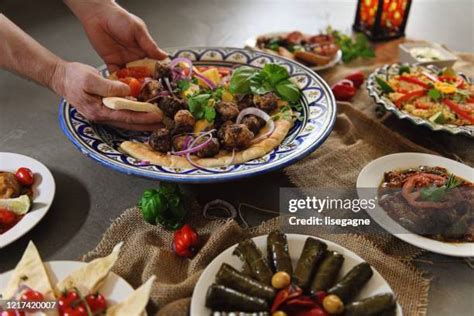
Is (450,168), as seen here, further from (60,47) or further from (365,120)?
(60,47)

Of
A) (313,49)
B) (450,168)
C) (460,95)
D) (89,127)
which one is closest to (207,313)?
(89,127)

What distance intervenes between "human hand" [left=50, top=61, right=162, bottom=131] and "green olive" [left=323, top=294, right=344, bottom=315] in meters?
1.24

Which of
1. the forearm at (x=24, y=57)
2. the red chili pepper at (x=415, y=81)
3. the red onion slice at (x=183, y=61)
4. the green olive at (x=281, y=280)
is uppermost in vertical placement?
the forearm at (x=24, y=57)

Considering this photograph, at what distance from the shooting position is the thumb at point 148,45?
2684 mm

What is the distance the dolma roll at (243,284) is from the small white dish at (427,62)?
90.9 inches

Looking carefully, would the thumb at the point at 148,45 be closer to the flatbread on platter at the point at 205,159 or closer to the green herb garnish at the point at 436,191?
the flatbread on platter at the point at 205,159

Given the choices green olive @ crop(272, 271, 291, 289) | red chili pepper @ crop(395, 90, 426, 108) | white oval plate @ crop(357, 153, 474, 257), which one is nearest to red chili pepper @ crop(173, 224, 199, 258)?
green olive @ crop(272, 271, 291, 289)

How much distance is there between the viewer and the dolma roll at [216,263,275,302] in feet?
4.86

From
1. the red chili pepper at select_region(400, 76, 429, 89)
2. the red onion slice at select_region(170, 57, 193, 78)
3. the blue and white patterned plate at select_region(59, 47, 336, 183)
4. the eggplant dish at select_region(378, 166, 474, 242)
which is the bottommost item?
the eggplant dish at select_region(378, 166, 474, 242)

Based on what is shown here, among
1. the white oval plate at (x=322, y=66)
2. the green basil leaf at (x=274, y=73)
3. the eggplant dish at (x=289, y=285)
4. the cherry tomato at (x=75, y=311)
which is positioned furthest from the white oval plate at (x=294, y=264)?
the white oval plate at (x=322, y=66)

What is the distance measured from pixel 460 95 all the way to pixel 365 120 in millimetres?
Result: 588

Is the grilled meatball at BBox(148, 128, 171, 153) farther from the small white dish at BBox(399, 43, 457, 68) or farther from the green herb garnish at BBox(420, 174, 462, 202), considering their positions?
the small white dish at BBox(399, 43, 457, 68)

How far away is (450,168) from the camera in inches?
84.7

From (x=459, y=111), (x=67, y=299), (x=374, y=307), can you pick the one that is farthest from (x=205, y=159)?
(x=459, y=111)
